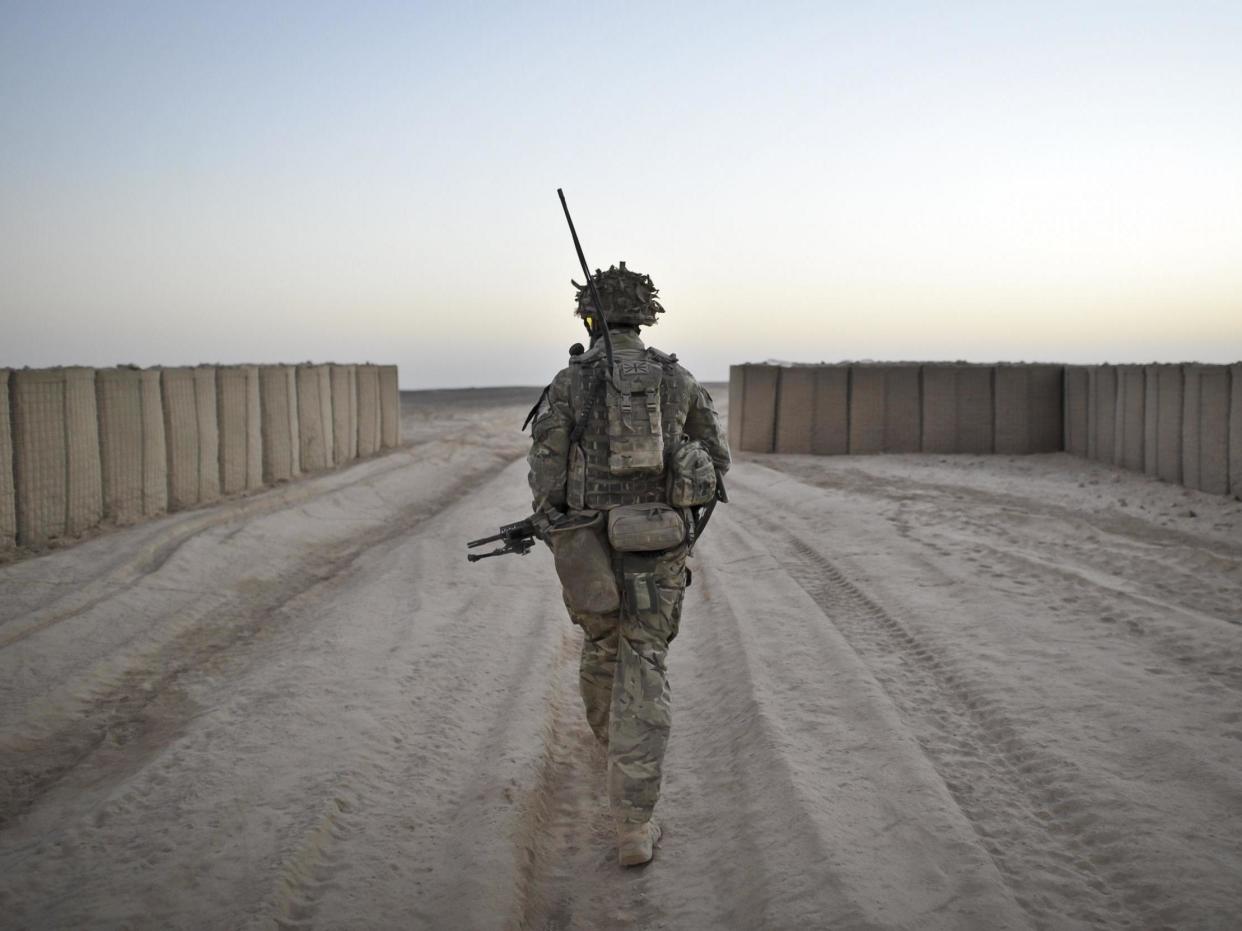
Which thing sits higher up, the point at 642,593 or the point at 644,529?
the point at 644,529

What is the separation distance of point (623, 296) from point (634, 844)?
6.53ft

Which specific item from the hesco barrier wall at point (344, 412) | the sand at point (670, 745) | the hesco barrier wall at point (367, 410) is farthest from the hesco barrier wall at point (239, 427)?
the hesco barrier wall at point (367, 410)

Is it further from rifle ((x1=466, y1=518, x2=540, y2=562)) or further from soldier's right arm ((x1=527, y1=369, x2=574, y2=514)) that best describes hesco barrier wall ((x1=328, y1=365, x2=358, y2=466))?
soldier's right arm ((x1=527, y1=369, x2=574, y2=514))

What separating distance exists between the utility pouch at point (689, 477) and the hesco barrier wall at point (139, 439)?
6.67 meters

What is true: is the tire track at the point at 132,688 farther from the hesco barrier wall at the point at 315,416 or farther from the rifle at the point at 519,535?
the hesco barrier wall at the point at 315,416

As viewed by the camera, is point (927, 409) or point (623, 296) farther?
point (927, 409)

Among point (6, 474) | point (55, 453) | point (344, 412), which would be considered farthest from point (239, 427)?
point (344, 412)

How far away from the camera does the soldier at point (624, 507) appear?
3.31 metres

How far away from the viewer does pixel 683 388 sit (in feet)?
11.7

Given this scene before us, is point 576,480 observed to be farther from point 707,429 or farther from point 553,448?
point 707,429

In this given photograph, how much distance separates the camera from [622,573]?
3439 mm

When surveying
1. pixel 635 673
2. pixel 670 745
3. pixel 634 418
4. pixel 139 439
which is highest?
pixel 634 418

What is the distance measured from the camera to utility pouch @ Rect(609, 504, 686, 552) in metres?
3.35

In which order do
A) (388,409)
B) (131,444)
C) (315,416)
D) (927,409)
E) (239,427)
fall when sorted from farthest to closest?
1. (388,409)
2. (927,409)
3. (315,416)
4. (239,427)
5. (131,444)
